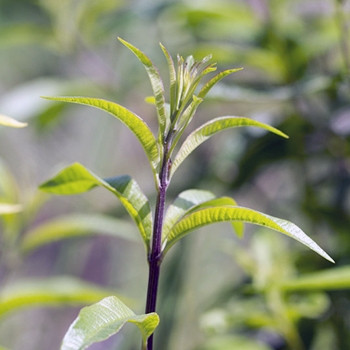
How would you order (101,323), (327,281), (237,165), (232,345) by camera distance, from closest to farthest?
(101,323), (327,281), (232,345), (237,165)

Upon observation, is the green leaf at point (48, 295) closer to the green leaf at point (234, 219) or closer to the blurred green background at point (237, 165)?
the blurred green background at point (237, 165)

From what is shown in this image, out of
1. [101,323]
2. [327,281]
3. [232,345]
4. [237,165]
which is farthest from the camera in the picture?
[237,165]

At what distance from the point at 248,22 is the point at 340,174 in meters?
0.27

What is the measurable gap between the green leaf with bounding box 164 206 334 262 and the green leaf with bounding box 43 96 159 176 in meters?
0.04

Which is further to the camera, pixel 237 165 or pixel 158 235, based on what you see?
pixel 237 165

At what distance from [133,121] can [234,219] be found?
0.25 ft

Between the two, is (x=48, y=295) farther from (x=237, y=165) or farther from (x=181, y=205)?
(x=237, y=165)

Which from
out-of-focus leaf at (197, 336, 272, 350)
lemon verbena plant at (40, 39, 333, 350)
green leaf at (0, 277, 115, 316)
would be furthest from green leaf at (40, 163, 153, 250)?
out-of-focus leaf at (197, 336, 272, 350)

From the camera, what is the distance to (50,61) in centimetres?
210

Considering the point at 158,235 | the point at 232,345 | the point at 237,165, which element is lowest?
the point at 232,345

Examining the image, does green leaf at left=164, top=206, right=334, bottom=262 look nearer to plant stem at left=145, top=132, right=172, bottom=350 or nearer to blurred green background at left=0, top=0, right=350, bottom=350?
plant stem at left=145, top=132, right=172, bottom=350

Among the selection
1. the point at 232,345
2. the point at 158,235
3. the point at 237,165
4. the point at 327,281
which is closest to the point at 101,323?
the point at 158,235

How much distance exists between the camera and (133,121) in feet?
1.12

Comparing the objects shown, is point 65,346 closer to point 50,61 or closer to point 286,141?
point 286,141
